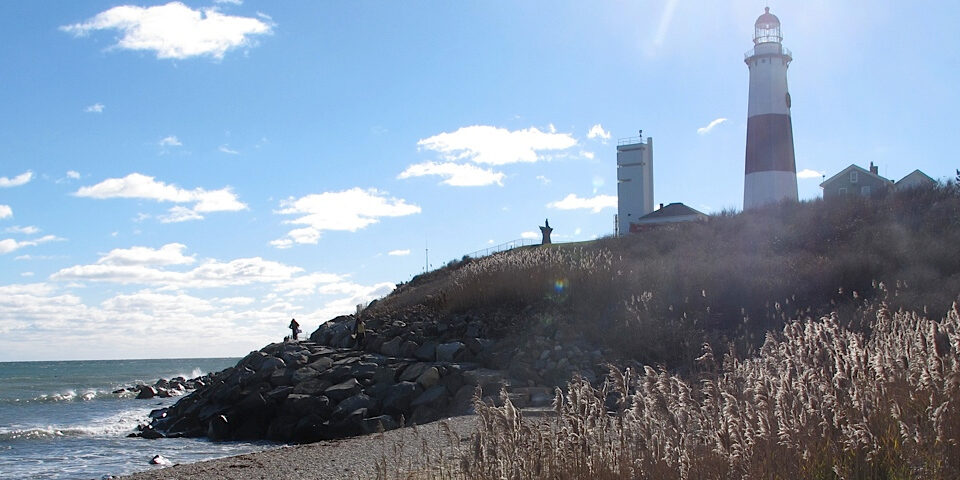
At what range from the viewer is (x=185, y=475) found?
1012 centimetres

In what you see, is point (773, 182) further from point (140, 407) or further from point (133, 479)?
point (133, 479)

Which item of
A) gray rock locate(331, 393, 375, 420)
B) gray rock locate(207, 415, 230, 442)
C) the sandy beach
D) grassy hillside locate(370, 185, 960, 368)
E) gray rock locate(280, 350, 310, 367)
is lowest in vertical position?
gray rock locate(207, 415, 230, 442)

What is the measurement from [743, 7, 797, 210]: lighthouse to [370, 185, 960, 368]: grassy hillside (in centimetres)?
1209

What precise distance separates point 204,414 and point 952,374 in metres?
18.0

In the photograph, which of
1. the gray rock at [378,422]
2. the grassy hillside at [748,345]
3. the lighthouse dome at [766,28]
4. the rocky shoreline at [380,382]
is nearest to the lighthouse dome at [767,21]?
the lighthouse dome at [766,28]

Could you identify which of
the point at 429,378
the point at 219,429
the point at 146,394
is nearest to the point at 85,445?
the point at 219,429

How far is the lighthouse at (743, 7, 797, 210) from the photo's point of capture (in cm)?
3566

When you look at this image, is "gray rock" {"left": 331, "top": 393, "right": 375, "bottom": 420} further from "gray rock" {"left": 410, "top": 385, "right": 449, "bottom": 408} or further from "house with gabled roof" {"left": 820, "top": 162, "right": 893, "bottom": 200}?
"house with gabled roof" {"left": 820, "top": 162, "right": 893, "bottom": 200}

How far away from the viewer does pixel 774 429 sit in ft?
14.6

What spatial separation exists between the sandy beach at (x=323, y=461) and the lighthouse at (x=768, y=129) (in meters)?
27.8

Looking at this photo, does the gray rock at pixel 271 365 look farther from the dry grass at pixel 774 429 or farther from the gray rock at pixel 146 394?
the gray rock at pixel 146 394

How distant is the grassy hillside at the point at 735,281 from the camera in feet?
47.7

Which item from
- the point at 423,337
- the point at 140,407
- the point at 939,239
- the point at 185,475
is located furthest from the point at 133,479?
the point at 140,407

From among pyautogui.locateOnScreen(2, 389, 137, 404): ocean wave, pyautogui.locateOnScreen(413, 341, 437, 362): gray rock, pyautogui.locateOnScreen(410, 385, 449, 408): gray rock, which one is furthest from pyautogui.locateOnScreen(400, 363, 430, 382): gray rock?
pyautogui.locateOnScreen(2, 389, 137, 404): ocean wave
